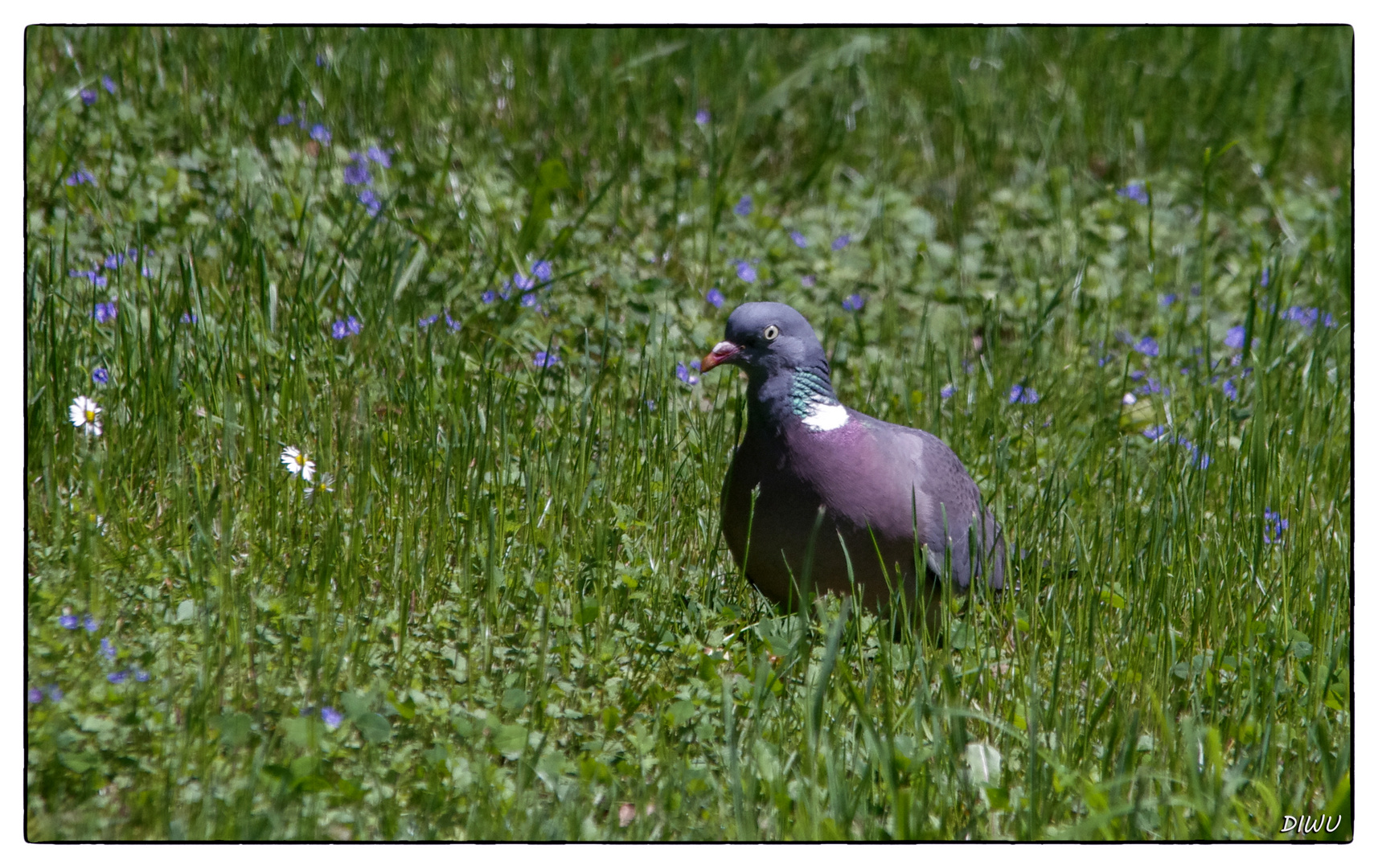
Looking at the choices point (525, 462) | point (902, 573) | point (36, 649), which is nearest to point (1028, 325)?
point (902, 573)

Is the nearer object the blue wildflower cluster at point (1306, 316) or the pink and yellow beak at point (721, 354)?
the pink and yellow beak at point (721, 354)

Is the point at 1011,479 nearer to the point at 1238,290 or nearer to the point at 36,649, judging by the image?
the point at 1238,290

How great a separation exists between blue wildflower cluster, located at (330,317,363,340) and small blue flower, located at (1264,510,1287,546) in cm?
275

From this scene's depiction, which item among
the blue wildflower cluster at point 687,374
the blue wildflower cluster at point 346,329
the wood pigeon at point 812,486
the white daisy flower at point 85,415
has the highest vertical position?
the blue wildflower cluster at point 346,329

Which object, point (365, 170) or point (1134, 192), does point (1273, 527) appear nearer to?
point (1134, 192)

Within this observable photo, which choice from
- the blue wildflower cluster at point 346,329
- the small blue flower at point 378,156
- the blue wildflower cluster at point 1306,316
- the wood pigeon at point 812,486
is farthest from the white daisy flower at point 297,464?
the blue wildflower cluster at point 1306,316

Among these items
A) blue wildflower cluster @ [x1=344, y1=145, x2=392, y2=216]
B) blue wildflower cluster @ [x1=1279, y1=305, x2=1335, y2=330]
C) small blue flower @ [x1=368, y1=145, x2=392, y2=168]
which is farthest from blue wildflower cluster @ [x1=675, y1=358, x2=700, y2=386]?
blue wildflower cluster @ [x1=1279, y1=305, x2=1335, y2=330]

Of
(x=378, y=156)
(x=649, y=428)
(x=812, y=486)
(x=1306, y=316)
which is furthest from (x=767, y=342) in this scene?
(x=1306, y=316)

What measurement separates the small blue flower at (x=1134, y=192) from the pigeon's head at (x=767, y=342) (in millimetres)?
3209

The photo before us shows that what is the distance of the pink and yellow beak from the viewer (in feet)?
10.9

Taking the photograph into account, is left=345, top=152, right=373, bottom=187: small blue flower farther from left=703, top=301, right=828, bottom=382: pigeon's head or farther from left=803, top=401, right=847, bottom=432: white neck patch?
left=803, top=401, right=847, bottom=432: white neck patch

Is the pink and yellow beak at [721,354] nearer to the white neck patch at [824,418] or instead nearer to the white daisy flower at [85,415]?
the white neck patch at [824,418]

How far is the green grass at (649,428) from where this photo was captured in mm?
2842

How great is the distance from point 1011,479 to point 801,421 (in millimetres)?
1258
